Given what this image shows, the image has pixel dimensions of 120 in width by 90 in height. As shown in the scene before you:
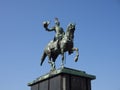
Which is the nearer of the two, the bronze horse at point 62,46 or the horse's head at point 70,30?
the bronze horse at point 62,46

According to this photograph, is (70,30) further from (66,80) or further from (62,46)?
(66,80)

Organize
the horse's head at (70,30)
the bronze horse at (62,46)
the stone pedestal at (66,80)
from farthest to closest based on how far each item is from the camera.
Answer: the horse's head at (70,30)
the bronze horse at (62,46)
the stone pedestal at (66,80)

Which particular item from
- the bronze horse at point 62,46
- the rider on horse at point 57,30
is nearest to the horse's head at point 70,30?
the bronze horse at point 62,46

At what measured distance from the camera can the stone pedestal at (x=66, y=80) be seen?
50.8 feet

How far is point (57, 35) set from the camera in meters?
18.2

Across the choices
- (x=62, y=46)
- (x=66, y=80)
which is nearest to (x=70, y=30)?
(x=62, y=46)

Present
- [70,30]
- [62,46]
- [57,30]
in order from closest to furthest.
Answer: [62,46]
[70,30]
[57,30]

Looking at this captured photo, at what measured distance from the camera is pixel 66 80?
50.7ft

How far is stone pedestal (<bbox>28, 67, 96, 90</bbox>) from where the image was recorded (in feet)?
50.8

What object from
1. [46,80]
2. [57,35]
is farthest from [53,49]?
[46,80]

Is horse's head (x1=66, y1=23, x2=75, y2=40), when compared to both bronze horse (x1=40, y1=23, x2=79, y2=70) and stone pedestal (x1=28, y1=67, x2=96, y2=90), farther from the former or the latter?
stone pedestal (x1=28, y1=67, x2=96, y2=90)

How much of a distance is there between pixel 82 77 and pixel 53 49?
9.52ft

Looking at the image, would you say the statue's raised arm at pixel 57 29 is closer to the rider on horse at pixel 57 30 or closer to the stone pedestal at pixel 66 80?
the rider on horse at pixel 57 30

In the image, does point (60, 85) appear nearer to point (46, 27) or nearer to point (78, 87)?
point (78, 87)
